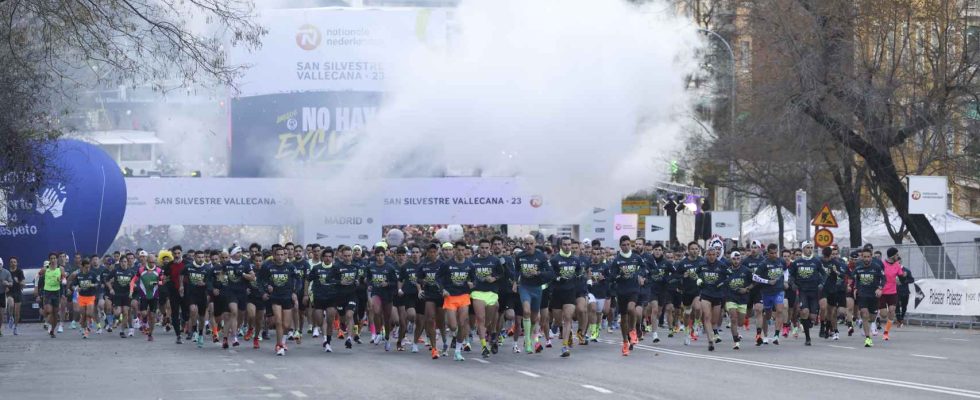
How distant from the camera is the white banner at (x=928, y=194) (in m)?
32.5

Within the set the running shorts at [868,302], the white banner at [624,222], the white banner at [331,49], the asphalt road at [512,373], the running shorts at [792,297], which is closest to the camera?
the asphalt road at [512,373]

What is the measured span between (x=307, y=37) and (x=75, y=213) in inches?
348

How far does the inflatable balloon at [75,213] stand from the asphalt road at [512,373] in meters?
16.3

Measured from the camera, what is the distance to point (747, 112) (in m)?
42.8

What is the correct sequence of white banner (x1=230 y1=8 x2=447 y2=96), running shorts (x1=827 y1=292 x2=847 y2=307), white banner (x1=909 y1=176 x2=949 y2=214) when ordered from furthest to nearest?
white banner (x1=230 y1=8 x2=447 y2=96), white banner (x1=909 y1=176 x2=949 y2=214), running shorts (x1=827 y1=292 x2=847 y2=307)

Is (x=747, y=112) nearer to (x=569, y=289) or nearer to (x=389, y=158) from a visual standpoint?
(x=389, y=158)

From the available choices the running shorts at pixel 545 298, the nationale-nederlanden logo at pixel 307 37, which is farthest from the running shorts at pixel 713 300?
the nationale-nederlanden logo at pixel 307 37

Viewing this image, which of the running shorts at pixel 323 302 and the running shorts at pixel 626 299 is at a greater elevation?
the running shorts at pixel 626 299

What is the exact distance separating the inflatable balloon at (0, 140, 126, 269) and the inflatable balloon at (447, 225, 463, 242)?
991 cm

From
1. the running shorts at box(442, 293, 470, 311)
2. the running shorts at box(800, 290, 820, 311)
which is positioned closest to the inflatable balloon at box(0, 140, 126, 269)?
the running shorts at box(442, 293, 470, 311)

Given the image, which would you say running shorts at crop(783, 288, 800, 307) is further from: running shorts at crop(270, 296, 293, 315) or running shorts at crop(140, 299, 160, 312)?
running shorts at crop(140, 299, 160, 312)

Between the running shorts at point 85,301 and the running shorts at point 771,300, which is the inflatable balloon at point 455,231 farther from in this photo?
the running shorts at point 771,300

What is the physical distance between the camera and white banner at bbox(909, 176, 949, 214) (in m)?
32.5

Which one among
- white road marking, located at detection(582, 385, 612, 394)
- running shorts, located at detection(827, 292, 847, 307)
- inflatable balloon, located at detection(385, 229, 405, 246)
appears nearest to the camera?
white road marking, located at detection(582, 385, 612, 394)
